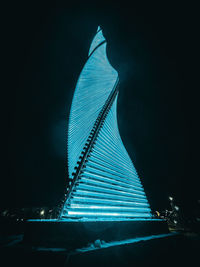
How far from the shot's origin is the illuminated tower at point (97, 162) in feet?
19.1

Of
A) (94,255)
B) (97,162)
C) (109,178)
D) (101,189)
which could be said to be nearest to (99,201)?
(101,189)

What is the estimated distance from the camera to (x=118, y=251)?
3.66m

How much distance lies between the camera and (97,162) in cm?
760

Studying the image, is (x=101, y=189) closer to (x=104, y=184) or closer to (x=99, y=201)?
(x=104, y=184)

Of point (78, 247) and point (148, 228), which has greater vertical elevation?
point (78, 247)

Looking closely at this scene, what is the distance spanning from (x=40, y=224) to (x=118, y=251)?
270 cm

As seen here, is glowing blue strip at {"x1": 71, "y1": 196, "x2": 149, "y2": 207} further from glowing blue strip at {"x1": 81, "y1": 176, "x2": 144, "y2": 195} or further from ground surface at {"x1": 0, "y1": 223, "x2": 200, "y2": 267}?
ground surface at {"x1": 0, "y1": 223, "x2": 200, "y2": 267}

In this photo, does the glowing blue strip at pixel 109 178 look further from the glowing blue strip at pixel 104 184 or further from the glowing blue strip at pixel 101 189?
the glowing blue strip at pixel 101 189

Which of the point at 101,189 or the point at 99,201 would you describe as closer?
the point at 99,201

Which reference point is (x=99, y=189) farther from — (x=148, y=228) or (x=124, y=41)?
(x=124, y=41)

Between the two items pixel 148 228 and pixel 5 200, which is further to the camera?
pixel 5 200

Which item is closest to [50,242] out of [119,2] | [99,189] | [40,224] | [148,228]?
[40,224]

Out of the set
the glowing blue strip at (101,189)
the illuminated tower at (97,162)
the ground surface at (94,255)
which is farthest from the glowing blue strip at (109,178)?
the ground surface at (94,255)

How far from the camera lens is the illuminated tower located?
5.82 m
